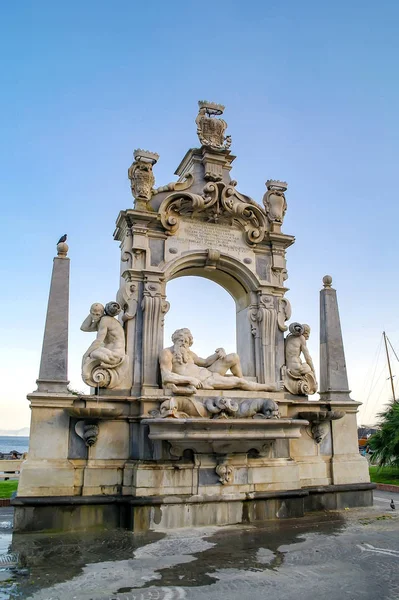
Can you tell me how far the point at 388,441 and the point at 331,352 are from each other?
7318 mm

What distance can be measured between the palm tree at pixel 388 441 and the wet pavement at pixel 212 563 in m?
8.39

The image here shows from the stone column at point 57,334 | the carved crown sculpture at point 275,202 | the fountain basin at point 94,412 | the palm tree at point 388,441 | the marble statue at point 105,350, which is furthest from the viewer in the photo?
the palm tree at point 388,441

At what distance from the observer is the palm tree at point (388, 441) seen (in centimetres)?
1756

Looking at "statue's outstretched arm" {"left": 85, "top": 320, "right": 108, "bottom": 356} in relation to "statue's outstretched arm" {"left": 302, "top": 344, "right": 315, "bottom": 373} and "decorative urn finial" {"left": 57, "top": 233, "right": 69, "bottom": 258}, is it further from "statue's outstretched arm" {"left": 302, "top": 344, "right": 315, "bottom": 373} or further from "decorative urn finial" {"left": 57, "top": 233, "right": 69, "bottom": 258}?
"statue's outstretched arm" {"left": 302, "top": 344, "right": 315, "bottom": 373}

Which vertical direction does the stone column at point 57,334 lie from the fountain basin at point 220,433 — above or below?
above

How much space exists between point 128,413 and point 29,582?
4.28m

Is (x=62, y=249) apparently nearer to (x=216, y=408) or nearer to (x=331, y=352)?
(x=216, y=408)

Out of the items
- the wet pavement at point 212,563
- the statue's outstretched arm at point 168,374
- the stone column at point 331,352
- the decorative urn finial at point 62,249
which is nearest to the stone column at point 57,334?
the decorative urn finial at point 62,249

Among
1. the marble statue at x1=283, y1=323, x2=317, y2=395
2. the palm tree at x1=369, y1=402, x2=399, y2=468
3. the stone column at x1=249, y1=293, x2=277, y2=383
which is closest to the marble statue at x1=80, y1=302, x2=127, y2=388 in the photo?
the stone column at x1=249, y1=293, x2=277, y2=383

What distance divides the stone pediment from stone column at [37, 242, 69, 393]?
8.01 ft

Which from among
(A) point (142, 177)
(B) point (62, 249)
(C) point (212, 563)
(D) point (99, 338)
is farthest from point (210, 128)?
(C) point (212, 563)

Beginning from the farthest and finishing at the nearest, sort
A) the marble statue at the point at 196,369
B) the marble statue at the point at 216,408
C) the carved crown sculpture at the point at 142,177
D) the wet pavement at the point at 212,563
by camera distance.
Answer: the carved crown sculpture at the point at 142,177
the marble statue at the point at 196,369
the marble statue at the point at 216,408
the wet pavement at the point at 212,563

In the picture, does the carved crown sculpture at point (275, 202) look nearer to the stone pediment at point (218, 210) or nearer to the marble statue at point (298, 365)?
the stone pediment at point (218, 210)

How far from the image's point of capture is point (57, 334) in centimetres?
1030
